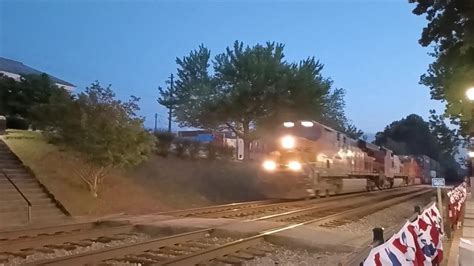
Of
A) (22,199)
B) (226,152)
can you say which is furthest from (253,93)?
(22,199)

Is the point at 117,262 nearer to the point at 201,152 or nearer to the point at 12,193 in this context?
the point at 12,193

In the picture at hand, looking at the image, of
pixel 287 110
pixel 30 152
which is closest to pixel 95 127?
pixel 30 152

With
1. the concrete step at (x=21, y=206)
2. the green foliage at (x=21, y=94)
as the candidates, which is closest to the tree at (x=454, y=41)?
the concrete step at (x=21, y=206)

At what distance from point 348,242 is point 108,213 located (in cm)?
948

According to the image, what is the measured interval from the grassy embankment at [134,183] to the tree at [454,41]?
1102 centimetres

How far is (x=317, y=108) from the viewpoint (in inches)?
1604

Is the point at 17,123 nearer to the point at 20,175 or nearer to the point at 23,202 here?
the point at 20,175

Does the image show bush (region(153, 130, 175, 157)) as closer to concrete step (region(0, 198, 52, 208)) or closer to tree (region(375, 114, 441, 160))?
concrete step (region(0, 198, 52, 208))

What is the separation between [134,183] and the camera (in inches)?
936

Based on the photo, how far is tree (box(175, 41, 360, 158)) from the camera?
129 ft

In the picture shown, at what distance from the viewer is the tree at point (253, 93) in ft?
129

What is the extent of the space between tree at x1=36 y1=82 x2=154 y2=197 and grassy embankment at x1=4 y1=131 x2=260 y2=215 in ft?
2.50

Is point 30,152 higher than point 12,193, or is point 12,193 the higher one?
point 30,152

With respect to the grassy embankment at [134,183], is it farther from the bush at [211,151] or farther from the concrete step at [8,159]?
the bush at [211,151]
